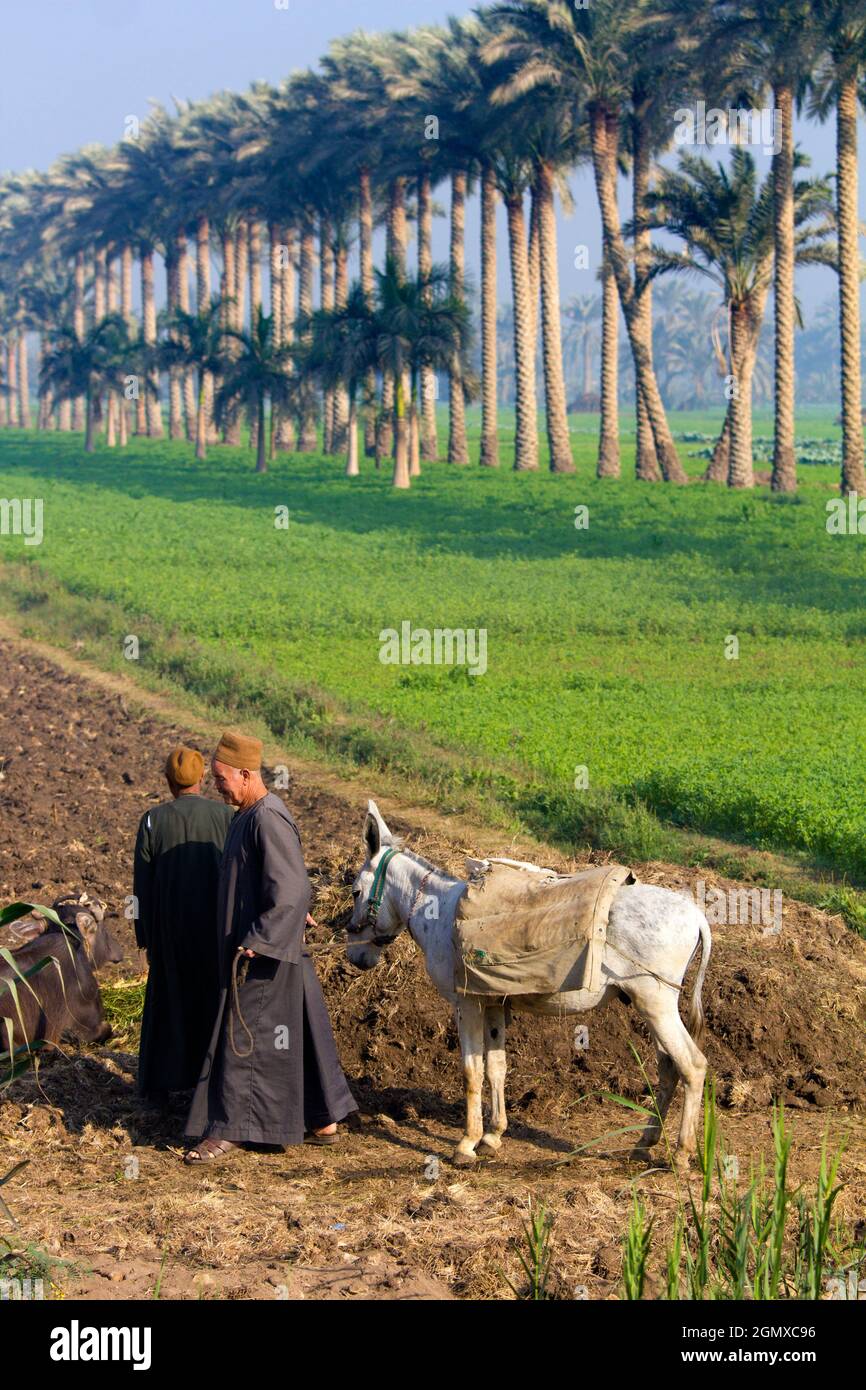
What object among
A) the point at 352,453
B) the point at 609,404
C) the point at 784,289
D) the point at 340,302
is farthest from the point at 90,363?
the point at 784,289

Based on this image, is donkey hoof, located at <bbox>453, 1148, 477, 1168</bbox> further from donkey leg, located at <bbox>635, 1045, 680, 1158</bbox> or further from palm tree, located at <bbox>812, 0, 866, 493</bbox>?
palm tree, located at <bbox>812, 0, 866, 493</bbox>

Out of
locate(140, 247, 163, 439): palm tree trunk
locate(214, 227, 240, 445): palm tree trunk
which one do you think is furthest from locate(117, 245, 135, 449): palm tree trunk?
locate(214, 227, 240, 445): palm tree trunk

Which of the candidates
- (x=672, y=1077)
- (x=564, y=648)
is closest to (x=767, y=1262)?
(x=672, y=1077)

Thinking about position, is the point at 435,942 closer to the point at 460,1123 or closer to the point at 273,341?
the point at 460,1123

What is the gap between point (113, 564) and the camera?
32.6 metres

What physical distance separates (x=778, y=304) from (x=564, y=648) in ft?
61.3

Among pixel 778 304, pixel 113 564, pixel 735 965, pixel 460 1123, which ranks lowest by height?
pixel 460 1123

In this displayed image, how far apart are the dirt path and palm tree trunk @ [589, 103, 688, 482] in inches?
1347

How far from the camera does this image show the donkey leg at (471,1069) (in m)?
7.56

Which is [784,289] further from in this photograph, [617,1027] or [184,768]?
[184,768]

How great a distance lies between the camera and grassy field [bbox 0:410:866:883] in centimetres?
1494

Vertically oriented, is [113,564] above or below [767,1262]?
above

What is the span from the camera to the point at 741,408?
42312 mm

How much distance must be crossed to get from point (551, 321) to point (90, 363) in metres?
30.0
